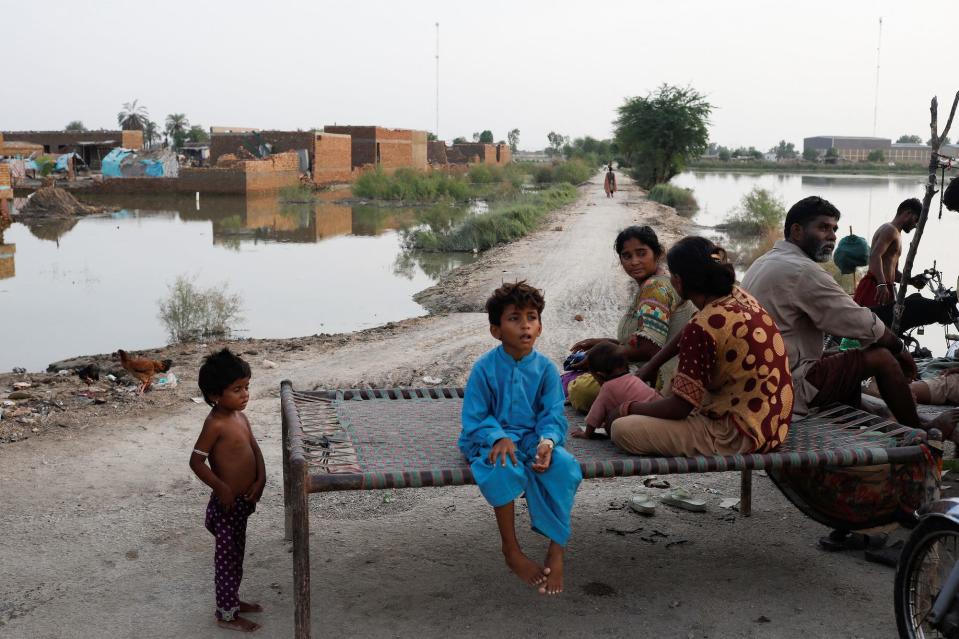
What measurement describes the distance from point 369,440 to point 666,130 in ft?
159

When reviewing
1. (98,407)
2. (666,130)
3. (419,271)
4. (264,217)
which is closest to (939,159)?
(98,407)

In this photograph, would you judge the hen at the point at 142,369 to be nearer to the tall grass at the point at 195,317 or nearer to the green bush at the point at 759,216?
the tall grass at the point at 195,317

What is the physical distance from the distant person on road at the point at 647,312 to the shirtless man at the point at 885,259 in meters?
3.04

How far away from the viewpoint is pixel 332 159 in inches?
1935

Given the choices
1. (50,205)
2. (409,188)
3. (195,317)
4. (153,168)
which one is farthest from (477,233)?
(153,168)

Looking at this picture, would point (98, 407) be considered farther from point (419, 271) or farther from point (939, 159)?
point (419, 271)

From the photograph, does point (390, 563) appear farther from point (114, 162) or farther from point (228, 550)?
point (114, 162)

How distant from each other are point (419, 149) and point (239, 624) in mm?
60366

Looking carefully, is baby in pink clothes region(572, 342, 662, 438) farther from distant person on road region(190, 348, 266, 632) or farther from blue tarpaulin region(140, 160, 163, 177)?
blue tarpaulin region(140, 160, 163, 177)

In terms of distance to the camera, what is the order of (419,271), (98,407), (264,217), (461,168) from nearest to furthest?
(98,407) → (419,271) → (264,217) → (461,168)

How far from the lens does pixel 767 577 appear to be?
399 centimetres

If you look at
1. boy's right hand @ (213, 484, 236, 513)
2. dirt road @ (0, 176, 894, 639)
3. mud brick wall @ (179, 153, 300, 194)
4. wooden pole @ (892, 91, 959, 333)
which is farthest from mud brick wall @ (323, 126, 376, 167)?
boy's right hand @ (213, 484, 236, 513)

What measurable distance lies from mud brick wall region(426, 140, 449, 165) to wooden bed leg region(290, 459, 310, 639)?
69384 millimetres

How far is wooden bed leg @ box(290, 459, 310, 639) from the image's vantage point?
317 centimetres
